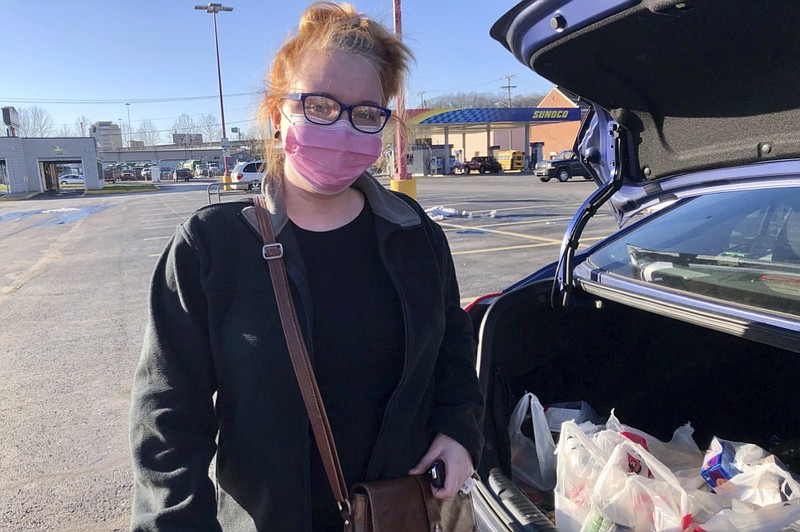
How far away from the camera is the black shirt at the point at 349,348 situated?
136 cm

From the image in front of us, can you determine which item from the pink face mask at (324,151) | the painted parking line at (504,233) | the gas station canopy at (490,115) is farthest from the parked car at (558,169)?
the pink face mask at (324,151)

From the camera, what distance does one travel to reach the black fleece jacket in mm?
1234

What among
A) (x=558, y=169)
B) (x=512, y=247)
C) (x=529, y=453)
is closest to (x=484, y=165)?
(x=558, y=169)

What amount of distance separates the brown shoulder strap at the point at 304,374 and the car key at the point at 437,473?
0.79ft

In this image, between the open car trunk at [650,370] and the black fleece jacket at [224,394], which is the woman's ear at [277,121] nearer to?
the black fleece jacket at [224,394]

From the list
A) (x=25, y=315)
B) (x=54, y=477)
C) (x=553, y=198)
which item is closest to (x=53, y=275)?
(x=25, y=315)

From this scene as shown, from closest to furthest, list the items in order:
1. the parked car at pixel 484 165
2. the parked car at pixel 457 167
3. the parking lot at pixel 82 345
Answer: the parking lot at pixel 82 345, the parked car at pixel 484 165, the parked car at pixel 457 167

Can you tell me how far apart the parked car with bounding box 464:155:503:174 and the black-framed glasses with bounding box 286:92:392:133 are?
43.6 meters

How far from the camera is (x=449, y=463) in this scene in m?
1.48

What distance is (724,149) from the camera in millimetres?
1939

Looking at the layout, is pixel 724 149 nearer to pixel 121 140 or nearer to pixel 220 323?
pixel 220 323

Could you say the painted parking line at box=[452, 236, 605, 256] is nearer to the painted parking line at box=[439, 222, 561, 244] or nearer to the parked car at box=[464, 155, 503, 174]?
the painted parking line at box=[439, 222, 561, 244]

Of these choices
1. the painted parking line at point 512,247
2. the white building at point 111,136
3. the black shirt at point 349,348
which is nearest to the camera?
the black shirt at point 349,348

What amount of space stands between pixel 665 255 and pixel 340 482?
176cm
